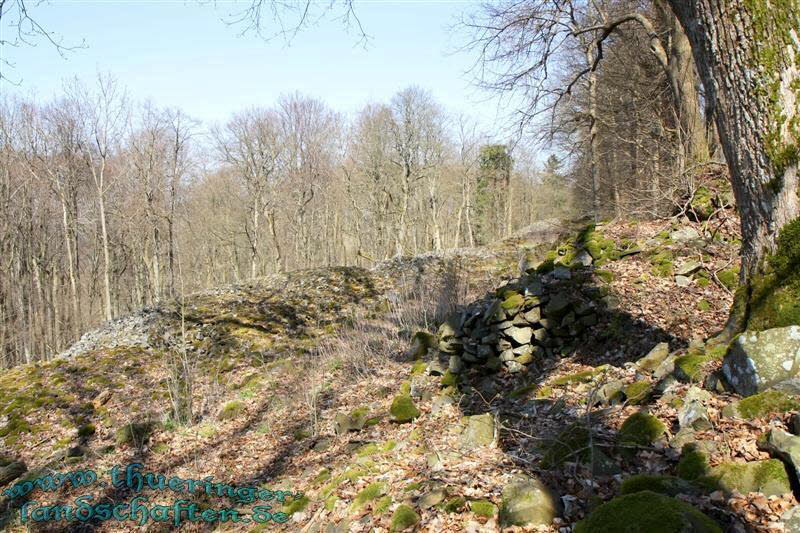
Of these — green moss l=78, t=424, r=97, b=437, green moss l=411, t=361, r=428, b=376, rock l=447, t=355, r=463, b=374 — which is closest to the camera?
rock l=447, t=355, r=463, b=374

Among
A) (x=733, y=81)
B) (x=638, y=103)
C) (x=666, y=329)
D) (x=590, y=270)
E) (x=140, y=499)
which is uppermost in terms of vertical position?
(x=638, y=103)

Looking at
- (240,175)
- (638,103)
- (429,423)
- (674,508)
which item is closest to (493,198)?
(240,175)

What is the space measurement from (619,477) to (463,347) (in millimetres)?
4219

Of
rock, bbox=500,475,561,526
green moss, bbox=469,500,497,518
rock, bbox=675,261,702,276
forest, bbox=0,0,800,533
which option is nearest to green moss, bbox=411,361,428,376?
forest, bbox=0,0,800,533

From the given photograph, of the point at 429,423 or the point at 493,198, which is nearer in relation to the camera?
the point at 429,423

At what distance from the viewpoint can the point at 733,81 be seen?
135 inches

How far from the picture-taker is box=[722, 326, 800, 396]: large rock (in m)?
3.06

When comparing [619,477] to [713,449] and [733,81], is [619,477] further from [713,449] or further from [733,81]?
[733,81]

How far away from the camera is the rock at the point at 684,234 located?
696cm

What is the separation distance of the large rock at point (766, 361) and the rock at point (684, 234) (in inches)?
163

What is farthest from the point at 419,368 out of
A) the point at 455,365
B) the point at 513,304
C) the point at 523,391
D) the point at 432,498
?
the point at 432,498

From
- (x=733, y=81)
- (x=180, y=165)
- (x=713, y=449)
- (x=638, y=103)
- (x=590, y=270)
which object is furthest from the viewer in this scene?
(x=180, y=165)

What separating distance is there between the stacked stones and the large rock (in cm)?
297

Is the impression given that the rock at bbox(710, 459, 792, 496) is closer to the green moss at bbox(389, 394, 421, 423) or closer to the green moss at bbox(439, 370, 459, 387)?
the green moss at bbox(389, 394, 421, 423)
